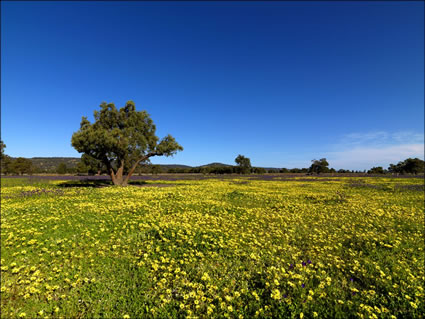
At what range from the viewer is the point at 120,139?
2895 centimetres

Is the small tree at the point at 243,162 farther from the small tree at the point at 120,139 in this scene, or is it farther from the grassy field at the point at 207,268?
the grassy field at the point at 207,268

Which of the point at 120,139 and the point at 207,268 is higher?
the point at 120,139

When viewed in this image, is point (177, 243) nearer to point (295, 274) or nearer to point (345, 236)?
point (295, 274)

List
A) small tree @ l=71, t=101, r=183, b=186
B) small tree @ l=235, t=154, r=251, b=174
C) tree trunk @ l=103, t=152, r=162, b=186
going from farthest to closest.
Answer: small tree @ l=235, t=154, r=251, b=174 → tree trunk @ l=103, t=152, r=162, b=186 → small tree @ l=71, t=101, r=183, b=186

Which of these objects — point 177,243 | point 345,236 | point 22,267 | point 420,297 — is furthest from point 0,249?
point 345,236

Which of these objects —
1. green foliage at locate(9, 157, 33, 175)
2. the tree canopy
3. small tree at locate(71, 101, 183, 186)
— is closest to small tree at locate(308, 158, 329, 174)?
the tree canopy

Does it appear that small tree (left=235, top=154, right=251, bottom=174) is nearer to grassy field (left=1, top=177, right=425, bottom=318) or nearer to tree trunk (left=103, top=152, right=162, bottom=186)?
tree trunk (left=103, top=152, right=162, bottom=186)

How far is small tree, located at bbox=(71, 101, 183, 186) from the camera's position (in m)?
26.5

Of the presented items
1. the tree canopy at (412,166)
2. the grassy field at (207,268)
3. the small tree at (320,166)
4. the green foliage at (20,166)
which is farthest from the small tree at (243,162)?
the green foliage at (20,166)

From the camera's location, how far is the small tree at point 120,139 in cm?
2653

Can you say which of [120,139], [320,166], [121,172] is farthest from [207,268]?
[320,166]

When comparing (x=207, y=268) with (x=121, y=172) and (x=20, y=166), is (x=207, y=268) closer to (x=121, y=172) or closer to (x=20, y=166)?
(x=121, y=172)

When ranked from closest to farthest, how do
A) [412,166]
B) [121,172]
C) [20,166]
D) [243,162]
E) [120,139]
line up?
[120,139]
[121,172]
[412,166]
[20,166]
[243,162]

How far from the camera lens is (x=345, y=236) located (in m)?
9.32
